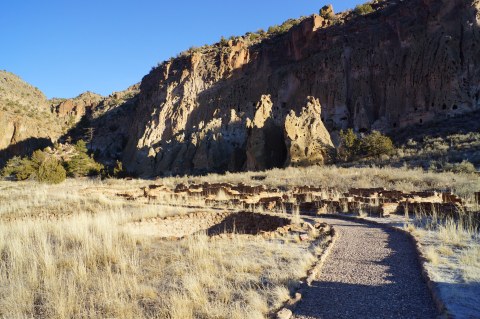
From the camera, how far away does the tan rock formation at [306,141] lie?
1130 inches

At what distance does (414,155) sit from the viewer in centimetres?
2616

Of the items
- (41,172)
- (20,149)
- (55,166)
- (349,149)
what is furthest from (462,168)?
(20,149)

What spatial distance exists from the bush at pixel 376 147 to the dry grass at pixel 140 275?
2343 cm

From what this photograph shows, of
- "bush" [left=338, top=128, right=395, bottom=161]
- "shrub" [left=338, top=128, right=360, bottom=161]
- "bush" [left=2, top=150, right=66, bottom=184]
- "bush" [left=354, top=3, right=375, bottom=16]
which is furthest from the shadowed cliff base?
"bush" [left=354, top=3, right=375, bottom=16]

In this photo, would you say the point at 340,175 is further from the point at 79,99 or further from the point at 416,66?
the point at 79,99

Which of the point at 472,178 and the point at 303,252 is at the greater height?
the point at 472,178

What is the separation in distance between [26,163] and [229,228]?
33324 millimetres

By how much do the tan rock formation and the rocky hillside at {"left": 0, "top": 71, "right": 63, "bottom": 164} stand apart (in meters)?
51.4

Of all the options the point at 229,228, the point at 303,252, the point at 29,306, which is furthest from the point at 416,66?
the point at 29,306

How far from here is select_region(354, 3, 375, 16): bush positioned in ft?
157

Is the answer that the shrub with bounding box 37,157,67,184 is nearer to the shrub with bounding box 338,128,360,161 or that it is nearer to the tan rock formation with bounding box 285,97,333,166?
the tan rock formation with bounding box 285,97,333,166

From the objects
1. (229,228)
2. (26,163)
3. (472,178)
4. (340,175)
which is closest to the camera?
(229,228)

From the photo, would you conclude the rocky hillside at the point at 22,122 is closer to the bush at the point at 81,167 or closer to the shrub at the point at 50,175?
the bush at the point at 81,167

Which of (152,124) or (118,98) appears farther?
(118,98)
